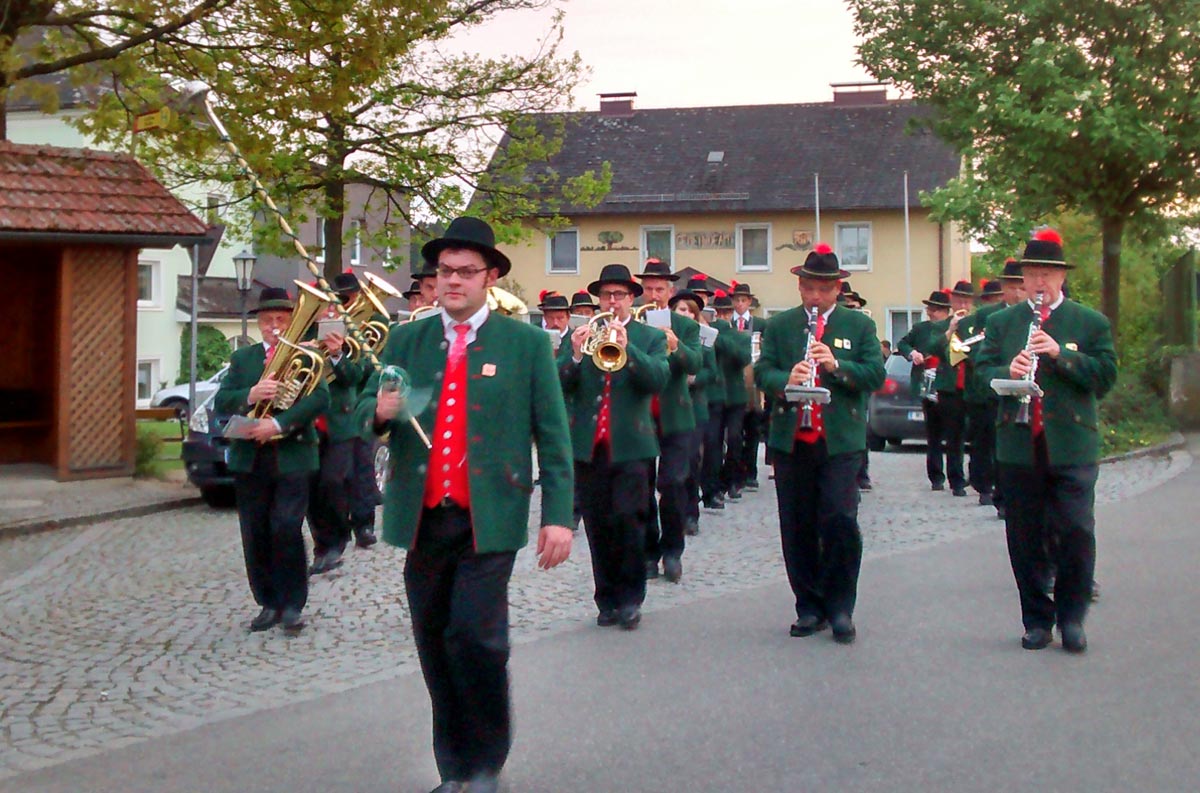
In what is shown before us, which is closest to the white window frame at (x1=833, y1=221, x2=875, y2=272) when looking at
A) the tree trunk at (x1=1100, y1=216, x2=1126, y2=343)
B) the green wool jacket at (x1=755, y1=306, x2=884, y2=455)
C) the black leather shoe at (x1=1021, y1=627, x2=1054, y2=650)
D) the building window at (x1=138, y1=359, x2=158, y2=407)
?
the building window at (x1=138, y1=359, x2=158, y2=407)

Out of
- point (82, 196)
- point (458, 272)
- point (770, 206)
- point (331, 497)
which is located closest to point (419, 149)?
point (82, 196)

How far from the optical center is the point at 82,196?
703 inches

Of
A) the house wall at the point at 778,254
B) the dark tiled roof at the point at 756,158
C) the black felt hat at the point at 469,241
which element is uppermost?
the dark tiled roof at the point at 756,158

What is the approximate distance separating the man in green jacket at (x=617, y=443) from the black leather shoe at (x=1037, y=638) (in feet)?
6.84

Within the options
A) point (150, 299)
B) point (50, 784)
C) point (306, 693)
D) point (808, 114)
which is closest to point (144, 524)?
point (306, 693)

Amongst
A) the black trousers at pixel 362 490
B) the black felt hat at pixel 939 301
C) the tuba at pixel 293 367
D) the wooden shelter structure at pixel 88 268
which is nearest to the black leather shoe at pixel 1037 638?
the tuba at pixel 293 367

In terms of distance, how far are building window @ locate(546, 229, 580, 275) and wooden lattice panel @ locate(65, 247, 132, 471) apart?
113 feet

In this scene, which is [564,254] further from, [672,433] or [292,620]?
[292,620]

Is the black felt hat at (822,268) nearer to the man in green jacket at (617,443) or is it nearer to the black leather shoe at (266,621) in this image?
the man in green jacket at (617,443)

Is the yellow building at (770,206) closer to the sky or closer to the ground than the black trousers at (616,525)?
closer to the sky

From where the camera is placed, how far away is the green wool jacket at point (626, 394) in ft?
30.2

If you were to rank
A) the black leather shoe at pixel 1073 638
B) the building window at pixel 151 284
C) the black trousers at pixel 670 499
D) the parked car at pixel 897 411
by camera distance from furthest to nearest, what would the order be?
1. the building window at pixel 151 284
2. the parked car at pixel 897 411
3. the black trousers at pixel 670 499
4. the black leather shoe at pixel 1073 638

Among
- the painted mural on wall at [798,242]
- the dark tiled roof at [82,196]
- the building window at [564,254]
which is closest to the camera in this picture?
the dark tiled roof at [82,196]

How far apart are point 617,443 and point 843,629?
1.69 metres
